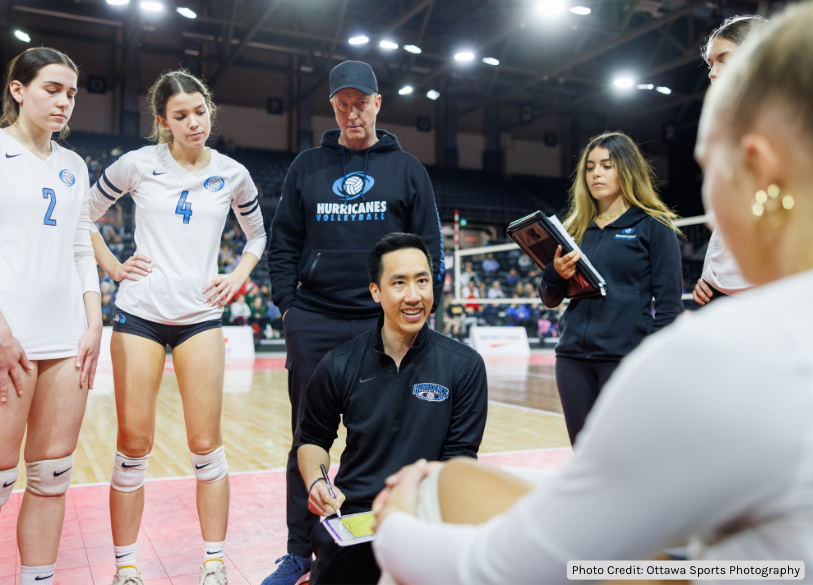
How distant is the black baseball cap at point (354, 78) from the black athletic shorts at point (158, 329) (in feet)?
3.22

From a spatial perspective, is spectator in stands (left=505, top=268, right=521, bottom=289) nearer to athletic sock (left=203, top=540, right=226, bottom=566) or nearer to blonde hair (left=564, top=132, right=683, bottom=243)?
blonde hair (left=564, top=132, right=683, bottom=243)

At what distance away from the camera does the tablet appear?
4.01ft

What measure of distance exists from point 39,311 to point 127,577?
0.92 m

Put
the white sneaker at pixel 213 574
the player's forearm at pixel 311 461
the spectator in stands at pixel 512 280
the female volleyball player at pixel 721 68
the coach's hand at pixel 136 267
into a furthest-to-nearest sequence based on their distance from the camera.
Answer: the spectator in stands at pixel 512 280
the coach's hand at pixel 136 267
the white sneaker at pixel 213 574
the female volleyball player at pixel 721 68
the player's forearm at pixel 311 461

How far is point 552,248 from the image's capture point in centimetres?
239

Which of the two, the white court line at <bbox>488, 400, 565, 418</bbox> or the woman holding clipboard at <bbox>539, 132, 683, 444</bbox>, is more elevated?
the woman holding clipboard at <bbox>539, 132, 683, 444</bbox>

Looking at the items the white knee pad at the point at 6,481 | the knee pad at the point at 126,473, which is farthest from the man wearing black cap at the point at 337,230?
the white knee pad at the point at 6,481

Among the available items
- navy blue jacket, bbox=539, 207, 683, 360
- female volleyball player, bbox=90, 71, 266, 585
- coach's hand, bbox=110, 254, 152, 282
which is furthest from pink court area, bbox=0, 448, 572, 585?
navy blue jacket, bbox=539, 207, 683, 360

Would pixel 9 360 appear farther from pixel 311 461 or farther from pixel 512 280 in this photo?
pixel 512 280

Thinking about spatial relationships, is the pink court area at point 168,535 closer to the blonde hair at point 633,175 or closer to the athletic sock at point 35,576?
the athletic sock at point 35,576

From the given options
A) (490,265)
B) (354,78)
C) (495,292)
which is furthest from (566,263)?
(490,265)

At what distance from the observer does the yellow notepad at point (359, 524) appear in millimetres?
1287

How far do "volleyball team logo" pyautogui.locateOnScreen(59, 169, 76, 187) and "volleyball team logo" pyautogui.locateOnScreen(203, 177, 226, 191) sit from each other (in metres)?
0.45

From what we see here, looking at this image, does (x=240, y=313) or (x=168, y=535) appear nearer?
(x=168, y=535)
